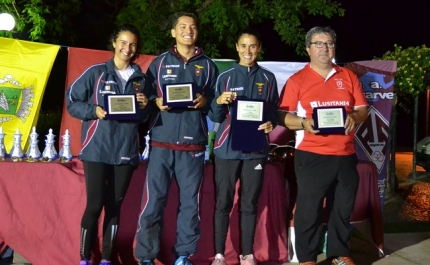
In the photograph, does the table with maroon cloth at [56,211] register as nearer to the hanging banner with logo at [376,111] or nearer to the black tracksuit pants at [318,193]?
the black tracksuit pants at [318,193]

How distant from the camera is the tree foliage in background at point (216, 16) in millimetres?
10961

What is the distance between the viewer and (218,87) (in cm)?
499

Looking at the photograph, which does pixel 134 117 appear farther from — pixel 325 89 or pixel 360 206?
pixel 360 206

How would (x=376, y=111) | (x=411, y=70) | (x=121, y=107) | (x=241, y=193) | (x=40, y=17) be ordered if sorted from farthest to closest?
(x=40, y=17), (x=411, y=70), (x=376, y=111), (x=241, y=193), (x=121, y=107)

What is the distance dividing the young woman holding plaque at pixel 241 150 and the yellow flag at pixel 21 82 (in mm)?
2497

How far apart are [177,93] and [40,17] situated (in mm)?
7261

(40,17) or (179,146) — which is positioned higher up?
(40,17)

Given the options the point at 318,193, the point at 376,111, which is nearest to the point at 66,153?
the point at 318,193

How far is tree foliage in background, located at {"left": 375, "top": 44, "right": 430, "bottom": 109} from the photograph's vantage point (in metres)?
10.2

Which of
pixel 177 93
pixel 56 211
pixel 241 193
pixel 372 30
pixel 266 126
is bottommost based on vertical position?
pixel 56 211

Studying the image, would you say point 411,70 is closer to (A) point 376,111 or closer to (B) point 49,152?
(A) point 376,111

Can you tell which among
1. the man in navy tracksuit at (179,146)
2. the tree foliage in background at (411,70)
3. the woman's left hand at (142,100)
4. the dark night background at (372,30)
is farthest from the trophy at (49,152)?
the dark night background at (372,30)

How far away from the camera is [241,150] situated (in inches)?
191

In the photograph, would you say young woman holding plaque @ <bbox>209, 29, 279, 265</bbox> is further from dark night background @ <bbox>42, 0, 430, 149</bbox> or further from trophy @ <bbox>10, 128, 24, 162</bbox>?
dark night background @ <bbox>42, 0, 430, 149</bbox>
